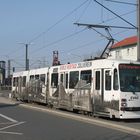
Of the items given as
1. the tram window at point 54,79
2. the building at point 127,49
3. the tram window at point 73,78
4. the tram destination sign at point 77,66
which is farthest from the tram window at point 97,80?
the building at point 127,49

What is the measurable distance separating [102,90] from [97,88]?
720mm

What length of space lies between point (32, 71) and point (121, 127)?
2207 cm

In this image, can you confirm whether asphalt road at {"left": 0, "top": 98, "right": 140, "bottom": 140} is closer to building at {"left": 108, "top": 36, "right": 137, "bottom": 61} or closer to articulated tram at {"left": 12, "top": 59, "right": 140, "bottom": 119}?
articulated tram at {"left": 12, "top": 59, "right": 140, "bottom": 119}

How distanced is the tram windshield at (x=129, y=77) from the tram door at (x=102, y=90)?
0.69m

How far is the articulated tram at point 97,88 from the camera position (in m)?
22.0

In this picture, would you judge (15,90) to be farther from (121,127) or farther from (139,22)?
(121,127)

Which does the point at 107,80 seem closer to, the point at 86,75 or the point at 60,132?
the point at 86,75

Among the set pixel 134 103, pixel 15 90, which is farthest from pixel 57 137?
pixel 15 90

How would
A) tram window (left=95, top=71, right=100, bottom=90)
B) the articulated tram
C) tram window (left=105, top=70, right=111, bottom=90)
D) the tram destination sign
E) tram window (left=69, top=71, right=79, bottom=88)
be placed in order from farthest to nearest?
1. tram window (left=69, top=71, right=79, bottom=88)
2. the tram destination sign
3. tram window (left=95, top=71, right=100, bottom=90)
4. tram window (left=105, top=70, right=111, bottom=90)
5. the articulated tram

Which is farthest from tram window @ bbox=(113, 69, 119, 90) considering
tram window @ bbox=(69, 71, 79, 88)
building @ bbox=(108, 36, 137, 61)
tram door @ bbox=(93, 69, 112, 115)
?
building @ bbox=(108, 36, 137, 61)

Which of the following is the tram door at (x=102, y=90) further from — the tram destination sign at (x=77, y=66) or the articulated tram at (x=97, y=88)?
the tram destination sign at (x=77, y=66)

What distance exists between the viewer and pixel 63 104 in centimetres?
3014

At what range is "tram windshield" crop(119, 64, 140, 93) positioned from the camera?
22281 millimetres

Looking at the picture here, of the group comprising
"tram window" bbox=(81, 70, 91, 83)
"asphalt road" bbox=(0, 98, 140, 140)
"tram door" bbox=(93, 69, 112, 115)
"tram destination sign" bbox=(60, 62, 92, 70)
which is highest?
"tram destination sign" bbox=(60, 62, 92, 70)
